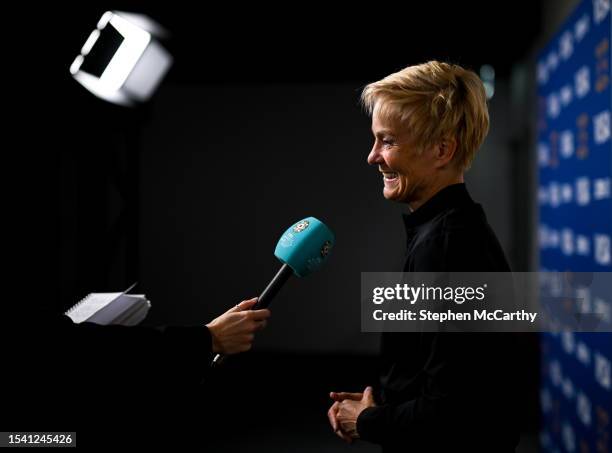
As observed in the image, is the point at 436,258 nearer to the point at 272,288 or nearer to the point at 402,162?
the point at 402,162

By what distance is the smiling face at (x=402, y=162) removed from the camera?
1.12 m

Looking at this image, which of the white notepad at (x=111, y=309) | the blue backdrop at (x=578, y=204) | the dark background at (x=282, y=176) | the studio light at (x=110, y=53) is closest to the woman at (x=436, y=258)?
the white notepad at (x=111, y=309)

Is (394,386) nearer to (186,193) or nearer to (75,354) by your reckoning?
(75,354)

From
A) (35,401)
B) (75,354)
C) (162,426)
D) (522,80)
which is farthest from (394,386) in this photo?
(522,80)

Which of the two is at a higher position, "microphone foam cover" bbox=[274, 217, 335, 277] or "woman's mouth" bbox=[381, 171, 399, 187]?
"woman's mouth" bbox=[381, 171, 399, 187]

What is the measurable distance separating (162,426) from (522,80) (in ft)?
12.4

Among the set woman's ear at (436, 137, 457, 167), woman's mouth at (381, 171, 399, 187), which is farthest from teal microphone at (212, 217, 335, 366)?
woman's ear at (436, 137, 457, 167)

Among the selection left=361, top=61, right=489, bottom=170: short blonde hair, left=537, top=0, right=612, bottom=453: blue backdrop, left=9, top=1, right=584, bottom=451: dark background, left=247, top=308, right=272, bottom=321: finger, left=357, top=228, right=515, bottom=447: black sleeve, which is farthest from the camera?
left=9, top=1, right=584, bottom=451: dark background

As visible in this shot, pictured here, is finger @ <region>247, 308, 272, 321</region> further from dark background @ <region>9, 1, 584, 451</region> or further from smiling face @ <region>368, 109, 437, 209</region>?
dark background @ <region>9, 1, 584, 451</region>

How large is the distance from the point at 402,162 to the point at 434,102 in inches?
4.9

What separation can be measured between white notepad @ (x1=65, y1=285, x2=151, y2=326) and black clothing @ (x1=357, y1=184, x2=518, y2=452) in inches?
20.5

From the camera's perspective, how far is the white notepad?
1.19 m

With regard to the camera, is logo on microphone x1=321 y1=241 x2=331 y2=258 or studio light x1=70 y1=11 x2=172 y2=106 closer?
logo on microphone x1=321 y1=241 x2=331 y2=258

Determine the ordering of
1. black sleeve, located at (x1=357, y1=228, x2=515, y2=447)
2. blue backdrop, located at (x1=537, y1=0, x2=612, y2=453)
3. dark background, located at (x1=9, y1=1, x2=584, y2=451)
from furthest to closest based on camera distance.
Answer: dark background, located at (x1=9, y1=1, x2=584, y2=451) → blue backdrop, located at (x1=537, y1=0, x2=612, y2=453) → black sleeve, located at (x1=357, y1=228, x2=515, y2=447)
